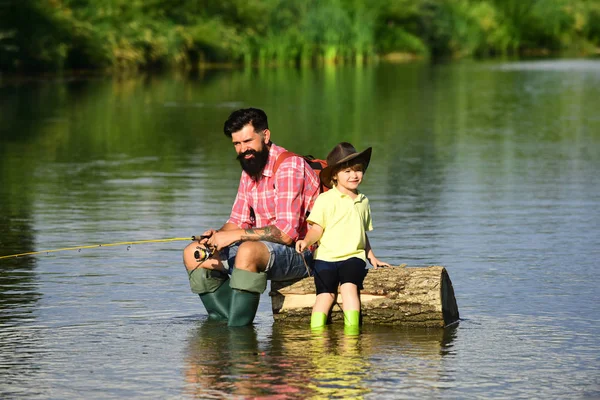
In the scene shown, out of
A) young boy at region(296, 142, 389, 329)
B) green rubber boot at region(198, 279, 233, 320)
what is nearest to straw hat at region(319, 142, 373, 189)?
young boy at region(296, 142, 389, 329)

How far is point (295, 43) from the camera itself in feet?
213

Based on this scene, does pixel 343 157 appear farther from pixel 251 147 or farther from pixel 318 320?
pixel 318 320

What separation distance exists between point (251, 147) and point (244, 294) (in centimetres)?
82

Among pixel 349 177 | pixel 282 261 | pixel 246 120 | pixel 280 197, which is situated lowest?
pixel 282 261

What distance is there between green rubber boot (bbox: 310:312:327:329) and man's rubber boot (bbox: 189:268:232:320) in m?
0.56

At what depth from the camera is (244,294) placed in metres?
7.85

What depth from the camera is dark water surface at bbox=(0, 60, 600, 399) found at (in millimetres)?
6812

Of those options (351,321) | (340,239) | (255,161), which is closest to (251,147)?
(255,161)

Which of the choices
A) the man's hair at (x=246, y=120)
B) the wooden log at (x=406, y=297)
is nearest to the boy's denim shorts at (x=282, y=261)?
the wooden log at (x=406, y=297)

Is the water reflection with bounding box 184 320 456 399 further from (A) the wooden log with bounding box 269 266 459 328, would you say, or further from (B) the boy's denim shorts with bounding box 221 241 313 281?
(B) the boy's denim shorts with bounding box 221 241 313 281

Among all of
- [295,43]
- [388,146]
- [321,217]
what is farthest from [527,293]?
[295,43]

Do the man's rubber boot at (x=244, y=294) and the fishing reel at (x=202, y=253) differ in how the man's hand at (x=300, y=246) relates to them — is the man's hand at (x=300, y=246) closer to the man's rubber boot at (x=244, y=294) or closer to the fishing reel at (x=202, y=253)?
the man's rubber boot at (x=244, y=294)

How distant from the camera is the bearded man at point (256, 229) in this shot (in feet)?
25.3

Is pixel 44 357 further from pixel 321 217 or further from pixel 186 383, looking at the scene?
pixel 321 217
